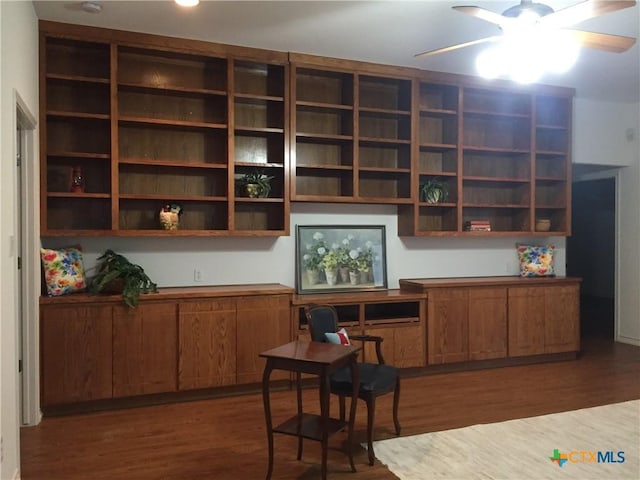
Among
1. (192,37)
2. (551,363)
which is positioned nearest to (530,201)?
(551,363)

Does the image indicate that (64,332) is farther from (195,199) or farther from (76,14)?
(76,14)

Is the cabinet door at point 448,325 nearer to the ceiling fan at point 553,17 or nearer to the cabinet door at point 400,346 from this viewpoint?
the cabinet door at point 400,346

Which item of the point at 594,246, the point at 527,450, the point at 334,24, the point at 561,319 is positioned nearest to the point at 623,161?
the point at 561,319

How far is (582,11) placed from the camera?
270 cm

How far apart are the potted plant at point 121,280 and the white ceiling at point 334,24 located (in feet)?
6.18

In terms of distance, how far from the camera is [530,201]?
552 centimetres

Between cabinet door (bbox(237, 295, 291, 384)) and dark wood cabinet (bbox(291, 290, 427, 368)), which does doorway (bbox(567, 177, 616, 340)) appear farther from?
cabinet door (bbox(237, 295, 291, 384))

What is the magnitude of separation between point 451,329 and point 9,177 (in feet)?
12.9

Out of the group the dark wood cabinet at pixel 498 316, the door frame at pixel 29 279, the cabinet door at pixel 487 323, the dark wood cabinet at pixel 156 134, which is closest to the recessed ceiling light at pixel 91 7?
the dark wood cabinet at pixel 156 134

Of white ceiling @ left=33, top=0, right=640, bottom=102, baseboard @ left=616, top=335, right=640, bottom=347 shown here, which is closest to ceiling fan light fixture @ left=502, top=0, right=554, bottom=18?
white ceiling @ left=33, top=0, right=640, bottom=102

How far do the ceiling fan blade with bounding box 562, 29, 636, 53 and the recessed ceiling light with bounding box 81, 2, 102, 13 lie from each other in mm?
3124

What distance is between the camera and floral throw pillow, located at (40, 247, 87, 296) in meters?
3.80

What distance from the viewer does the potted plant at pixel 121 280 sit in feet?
12.6

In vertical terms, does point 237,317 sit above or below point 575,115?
below
